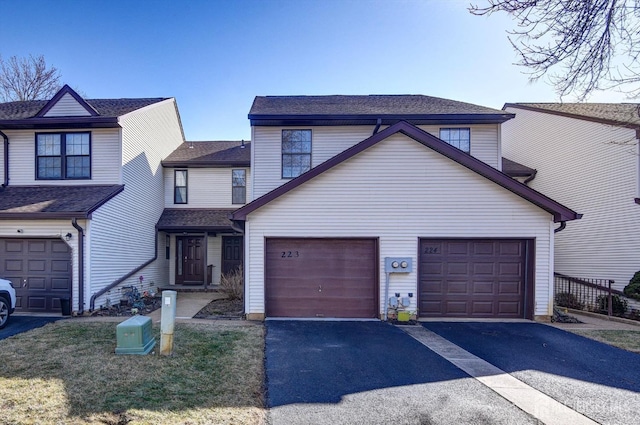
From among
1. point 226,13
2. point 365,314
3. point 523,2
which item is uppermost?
point 226,13

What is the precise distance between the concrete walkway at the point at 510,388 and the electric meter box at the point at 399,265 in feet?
7.03

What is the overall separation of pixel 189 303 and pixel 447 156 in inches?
380

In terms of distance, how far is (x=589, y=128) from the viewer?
12297 mm

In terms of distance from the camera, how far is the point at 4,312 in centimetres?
775

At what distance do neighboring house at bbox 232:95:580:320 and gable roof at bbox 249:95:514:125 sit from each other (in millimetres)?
2392

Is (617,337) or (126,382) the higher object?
(126,382)

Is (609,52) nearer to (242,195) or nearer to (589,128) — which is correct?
(589,128)

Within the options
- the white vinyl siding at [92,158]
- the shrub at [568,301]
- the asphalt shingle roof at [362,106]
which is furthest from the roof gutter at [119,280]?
the shrub at [568,301]

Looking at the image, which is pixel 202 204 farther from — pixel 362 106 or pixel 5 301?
pixel 362 106

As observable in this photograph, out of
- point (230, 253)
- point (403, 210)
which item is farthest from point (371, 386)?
point (230, 253)

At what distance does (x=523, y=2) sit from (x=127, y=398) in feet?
24.3

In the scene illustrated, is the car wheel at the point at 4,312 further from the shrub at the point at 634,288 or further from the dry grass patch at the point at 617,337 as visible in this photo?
the shrub at the point at 634,288

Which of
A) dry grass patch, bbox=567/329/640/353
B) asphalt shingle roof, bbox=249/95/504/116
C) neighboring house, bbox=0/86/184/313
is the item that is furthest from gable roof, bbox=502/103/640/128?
neighboring house, bbox=0/86/184/313

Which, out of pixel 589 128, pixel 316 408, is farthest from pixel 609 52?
pixel 589 128
